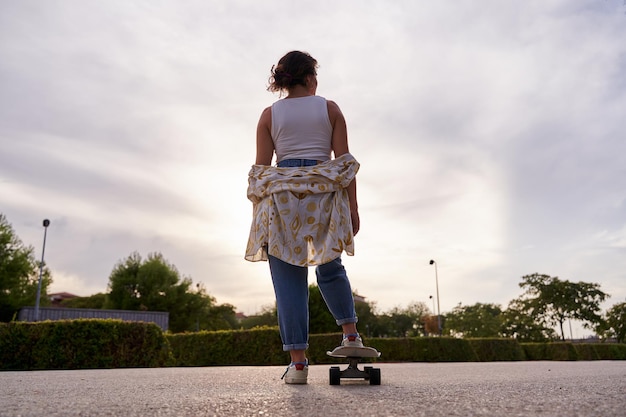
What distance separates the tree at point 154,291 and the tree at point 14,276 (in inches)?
391

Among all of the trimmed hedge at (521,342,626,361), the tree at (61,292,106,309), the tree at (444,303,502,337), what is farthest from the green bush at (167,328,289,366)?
the tree at (444,303,502,337)

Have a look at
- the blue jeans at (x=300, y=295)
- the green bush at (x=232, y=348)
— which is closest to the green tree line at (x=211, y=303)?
the green bush at (x=232, y=348)

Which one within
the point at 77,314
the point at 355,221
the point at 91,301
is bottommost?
the point at 355,221

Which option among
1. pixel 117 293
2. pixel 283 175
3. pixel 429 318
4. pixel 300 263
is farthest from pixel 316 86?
pixel 429 318

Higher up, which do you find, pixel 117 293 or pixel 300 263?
pixel 117 293

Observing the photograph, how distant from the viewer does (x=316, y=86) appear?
12.0 ft

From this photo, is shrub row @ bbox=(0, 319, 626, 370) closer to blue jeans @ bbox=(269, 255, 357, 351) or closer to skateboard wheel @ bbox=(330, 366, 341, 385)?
blue jeans @ bbox=(269, 255, 357, 351)

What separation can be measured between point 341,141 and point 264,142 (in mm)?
510

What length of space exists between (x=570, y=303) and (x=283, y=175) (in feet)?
Result: 181

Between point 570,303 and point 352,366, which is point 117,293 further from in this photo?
point 352,366

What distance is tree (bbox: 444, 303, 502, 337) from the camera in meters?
60.0

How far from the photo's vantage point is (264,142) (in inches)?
140

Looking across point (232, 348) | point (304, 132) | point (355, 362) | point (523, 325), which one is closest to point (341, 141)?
point (304, 132)

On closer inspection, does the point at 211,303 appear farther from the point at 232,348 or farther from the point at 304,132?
the point at 304,132
